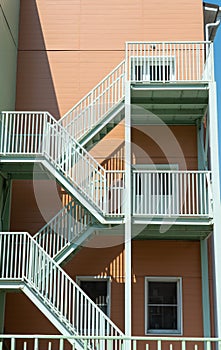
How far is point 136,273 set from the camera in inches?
601

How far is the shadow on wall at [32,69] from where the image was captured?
16.8m

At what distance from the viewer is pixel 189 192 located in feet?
46.6

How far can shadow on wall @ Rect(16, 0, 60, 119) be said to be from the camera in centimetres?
1677

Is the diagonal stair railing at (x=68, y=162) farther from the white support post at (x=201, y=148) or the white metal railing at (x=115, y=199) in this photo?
the white support post at (x=201, y=148)

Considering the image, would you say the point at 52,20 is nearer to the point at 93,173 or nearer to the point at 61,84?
the point at 61,84

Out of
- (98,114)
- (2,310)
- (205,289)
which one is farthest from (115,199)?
(2,310)

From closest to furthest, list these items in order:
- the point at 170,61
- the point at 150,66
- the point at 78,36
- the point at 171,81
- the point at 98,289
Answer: the point at 171,81 → the point at 98,289 → the point at 170,61 → the point at 150,66 → the point at 78,36

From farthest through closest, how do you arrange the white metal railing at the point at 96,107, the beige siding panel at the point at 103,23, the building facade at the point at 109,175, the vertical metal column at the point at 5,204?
the beige siding panel at the point at 103,23, the vertical metal column at the point at 5,204, the white metal railing at the point at 96,107, the building facade at the point at 109,175

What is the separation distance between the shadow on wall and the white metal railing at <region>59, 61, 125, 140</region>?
3.85ft

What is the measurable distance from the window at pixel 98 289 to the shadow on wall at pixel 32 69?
15.6 ft

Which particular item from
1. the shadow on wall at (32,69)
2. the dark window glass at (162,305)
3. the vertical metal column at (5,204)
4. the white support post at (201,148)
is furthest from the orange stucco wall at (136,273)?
the shadow on wall at (32,69)

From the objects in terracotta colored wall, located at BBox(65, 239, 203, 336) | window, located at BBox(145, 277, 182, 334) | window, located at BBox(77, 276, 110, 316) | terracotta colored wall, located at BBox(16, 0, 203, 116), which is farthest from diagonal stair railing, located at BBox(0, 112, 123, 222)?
terracotta colored wall, located at BBox(16, 0, 203, 116)

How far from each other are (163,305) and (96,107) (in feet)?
18.2

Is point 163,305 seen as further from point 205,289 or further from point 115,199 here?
point 115,199
